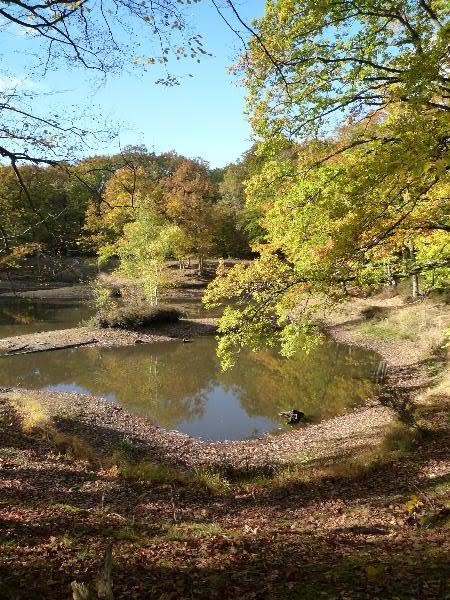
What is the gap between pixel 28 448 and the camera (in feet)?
41.2

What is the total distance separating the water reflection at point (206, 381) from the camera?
1800cm

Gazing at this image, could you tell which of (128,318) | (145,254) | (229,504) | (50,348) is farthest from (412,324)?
(229,504)

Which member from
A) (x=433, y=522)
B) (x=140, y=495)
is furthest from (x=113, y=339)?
(x=433, y=522)

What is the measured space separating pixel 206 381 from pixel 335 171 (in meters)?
14.5

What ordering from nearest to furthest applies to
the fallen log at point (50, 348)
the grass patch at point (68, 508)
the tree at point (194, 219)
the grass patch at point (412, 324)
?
1. the grass patch at point (68, 508)
2. the grass patch at point (412, 324)
3. the fallen log at point (50, 348)
4. the tree at point (194, 219)

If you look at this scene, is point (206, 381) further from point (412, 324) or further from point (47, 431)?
point (412, 324)

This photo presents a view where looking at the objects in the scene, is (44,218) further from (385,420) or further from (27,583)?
(385,420)

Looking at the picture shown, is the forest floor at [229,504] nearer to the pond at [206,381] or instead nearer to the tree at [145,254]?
the pond at [206,381]

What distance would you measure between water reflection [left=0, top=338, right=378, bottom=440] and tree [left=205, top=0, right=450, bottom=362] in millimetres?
7453

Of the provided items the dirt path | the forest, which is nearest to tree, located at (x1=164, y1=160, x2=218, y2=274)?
the dirt path

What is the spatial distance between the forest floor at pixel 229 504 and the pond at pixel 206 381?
5.27 ft

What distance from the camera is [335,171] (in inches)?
376

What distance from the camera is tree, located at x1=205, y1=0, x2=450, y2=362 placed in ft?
27.7

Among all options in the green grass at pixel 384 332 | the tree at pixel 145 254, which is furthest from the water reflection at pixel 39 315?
the green grass at pixel 384 332
